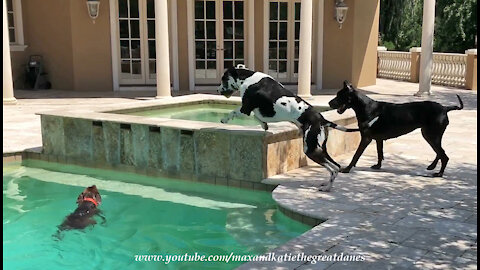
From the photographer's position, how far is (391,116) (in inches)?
237

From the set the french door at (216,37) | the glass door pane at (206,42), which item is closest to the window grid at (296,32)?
the french door at (216,37)

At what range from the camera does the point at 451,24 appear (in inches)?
974

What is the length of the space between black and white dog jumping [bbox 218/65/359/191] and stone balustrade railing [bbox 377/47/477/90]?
37.7 feet

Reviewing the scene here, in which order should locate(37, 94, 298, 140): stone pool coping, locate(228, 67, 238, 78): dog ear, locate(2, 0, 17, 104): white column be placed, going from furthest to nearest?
locate(2, 0, 17, 104): white column < locate(37, 94, 298, 140): stone pool coping < locate(228, 67, 238, 78): dog ear

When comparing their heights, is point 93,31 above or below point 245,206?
above

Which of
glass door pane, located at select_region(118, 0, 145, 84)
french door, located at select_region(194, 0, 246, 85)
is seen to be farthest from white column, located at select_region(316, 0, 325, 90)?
glass door pane, located at select_region(118, 0, 145, 84)

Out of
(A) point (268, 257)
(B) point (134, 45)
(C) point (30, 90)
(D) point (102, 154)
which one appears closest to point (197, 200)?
(D) point (102, 154)

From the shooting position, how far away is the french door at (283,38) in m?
15.9

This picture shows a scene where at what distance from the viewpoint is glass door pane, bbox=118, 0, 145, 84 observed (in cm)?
1540

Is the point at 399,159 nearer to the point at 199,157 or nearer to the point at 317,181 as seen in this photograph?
the point at 317,181

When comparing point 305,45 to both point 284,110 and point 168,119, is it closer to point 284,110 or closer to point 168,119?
point 168,119

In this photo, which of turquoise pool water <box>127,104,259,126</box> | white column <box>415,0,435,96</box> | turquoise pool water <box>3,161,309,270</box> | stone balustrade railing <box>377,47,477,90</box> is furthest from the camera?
stone balustrade railing <box>377,47,477,90</box>

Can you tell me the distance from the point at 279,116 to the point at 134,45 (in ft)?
35.1

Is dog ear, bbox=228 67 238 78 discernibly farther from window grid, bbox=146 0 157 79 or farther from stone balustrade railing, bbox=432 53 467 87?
stone balustrade railing, bbox=432 53 467 87
